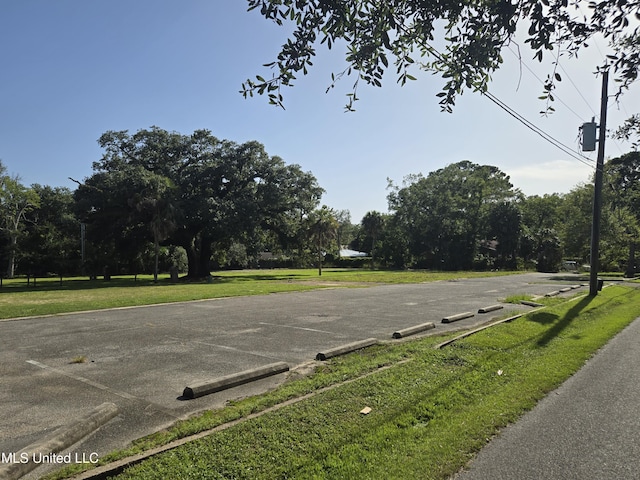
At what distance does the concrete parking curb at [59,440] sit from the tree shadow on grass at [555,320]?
8.22m

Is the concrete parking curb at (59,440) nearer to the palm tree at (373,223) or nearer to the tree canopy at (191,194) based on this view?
the tree canopy at (191,194)

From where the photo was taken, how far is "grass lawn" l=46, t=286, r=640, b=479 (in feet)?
11.9

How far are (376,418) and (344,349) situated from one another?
3533 millimetres

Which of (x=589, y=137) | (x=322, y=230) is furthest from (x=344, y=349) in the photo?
(x=322, y=230)

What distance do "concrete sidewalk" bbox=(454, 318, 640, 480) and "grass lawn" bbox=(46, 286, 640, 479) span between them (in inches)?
6.9

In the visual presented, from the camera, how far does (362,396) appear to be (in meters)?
5.46

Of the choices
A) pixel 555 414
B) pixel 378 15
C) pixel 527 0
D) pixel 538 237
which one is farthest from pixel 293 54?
pixel 538 237

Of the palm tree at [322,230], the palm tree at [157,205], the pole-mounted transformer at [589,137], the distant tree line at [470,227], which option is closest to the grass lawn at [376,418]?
the pole-mounted transformer at [589,137]

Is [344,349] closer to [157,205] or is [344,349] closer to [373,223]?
[157,205]

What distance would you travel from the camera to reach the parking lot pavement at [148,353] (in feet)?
16.1

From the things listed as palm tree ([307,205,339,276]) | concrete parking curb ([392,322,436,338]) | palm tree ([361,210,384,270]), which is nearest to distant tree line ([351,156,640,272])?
palm tree ([307,205,339,276])

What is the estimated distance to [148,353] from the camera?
26.3ft

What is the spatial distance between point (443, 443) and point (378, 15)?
4.10 m

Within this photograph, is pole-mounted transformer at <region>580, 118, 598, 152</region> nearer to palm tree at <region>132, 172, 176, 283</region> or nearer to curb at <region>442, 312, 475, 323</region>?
curb at <region>442, 312, 475, 323</region>
